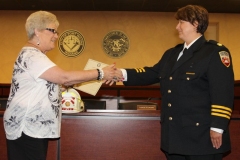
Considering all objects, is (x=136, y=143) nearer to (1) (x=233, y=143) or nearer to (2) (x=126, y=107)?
(1) (x=233, y=143)

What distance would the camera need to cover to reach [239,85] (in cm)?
564

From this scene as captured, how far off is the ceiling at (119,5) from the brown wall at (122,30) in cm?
23

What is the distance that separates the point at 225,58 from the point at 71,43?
6.08 metres

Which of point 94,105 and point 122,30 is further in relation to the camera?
point 122,30

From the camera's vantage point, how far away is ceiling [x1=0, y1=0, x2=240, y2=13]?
6668mm

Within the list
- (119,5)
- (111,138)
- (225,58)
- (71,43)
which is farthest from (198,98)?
(71,43)

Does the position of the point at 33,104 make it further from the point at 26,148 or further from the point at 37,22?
the point at 37,22

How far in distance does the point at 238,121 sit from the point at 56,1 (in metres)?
5.25

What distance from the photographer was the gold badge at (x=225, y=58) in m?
1.80

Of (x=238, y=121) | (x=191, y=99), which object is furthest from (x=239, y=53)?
(x=191, y=99)

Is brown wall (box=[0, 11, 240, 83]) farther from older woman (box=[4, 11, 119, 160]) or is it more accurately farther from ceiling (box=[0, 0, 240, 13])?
older woman (box=[4, 11, 119, 160])

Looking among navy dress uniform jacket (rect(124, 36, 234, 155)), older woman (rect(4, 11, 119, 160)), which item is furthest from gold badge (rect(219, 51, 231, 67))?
older woman (rect(4, 11, 119, 160))

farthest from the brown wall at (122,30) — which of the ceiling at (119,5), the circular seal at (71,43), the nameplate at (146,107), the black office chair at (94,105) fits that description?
the nameplate at (146,107)

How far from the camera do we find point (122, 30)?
7617 millimetres
